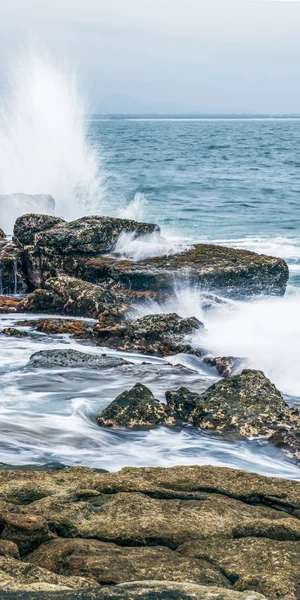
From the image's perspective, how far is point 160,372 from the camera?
9453 millimetres

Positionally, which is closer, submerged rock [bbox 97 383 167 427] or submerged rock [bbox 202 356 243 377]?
submerged rock [bbox 97 383 167 427]

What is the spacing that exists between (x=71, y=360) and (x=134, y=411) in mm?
2250

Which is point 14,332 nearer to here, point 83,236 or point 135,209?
point 83,236

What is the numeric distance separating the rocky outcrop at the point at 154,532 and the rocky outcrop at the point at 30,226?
10.1 meters

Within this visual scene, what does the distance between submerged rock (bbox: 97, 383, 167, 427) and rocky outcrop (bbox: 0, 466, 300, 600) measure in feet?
7.35

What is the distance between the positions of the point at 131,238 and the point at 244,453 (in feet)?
26.8

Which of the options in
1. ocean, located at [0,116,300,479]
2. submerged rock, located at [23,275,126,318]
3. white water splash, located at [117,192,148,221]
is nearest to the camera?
ocean, located at [0,116,300,479]

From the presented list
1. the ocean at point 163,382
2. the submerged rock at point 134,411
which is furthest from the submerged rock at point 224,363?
the submerged rock at point 134,411

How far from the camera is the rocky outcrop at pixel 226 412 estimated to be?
7.26 meters

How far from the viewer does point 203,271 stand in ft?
42.6

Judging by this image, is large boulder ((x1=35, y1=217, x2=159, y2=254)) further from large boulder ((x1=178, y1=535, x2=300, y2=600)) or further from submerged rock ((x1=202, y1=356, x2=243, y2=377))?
large boulder ((x1=178, y1=535, x2=300, y2=600))

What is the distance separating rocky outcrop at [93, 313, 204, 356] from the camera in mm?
10484

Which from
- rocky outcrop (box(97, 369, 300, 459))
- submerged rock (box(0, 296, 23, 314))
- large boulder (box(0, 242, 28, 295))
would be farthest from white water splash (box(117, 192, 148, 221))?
rocky outcrop (box(97, 369, 300, 459))

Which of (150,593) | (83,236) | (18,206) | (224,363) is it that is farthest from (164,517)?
(18,206)
